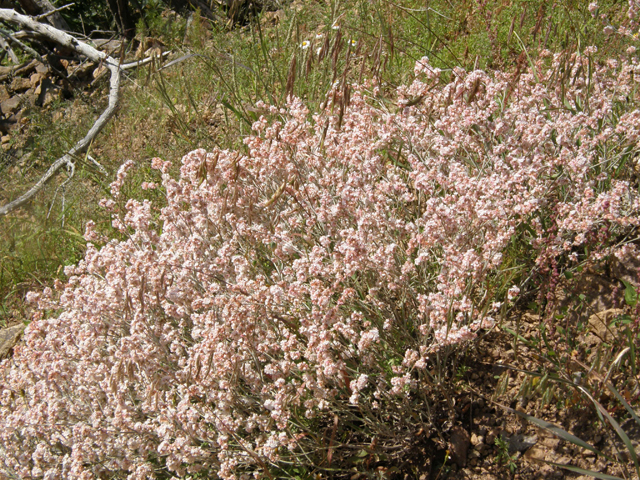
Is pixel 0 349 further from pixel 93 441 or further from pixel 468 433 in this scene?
pixel 468 433

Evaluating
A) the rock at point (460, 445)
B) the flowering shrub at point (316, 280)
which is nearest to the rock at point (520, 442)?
the rock at point (460, 445)

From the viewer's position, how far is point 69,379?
9.46 feet

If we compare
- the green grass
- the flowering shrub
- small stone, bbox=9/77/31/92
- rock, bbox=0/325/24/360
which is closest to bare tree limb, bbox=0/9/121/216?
the green grass

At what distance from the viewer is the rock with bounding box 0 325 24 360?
4343 mm

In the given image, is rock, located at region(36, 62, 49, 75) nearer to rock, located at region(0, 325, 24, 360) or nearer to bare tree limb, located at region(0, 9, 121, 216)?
bare tree limb, located at region(0, 9, 121, 216)

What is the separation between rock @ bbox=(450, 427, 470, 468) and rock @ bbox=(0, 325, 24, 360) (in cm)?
357

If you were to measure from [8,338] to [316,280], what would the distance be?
3.43 metres

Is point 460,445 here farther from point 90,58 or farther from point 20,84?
point 20,84

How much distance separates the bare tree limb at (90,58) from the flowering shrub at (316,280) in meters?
2.20

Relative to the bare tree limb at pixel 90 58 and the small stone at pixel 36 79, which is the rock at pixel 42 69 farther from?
the bare tree limb at pixel 90 58

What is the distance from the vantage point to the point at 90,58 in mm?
5922

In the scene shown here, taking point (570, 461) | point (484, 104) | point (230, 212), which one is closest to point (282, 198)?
point (230, 212)

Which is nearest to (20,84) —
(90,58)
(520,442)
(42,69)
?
(42,69)

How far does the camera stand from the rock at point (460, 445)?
2.47m
